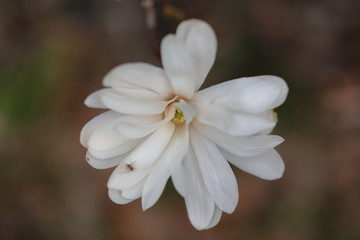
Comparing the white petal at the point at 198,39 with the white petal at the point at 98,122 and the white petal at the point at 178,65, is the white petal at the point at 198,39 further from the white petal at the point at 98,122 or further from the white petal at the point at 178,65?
the white petal at the point at 98,122

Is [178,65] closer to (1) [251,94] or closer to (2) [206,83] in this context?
(1) [251,94]

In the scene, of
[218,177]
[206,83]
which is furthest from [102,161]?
[206,83]

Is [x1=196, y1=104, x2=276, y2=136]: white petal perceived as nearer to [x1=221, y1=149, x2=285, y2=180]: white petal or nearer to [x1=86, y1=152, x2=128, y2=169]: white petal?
[x1=221, y1=149, x2=285, y2=180]: white petal

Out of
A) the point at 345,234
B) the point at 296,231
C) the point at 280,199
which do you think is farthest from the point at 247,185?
the point at 345,234

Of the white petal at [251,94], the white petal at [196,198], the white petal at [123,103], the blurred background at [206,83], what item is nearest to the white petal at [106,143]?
the white petal at [123,103]

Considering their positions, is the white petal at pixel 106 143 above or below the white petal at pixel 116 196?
above

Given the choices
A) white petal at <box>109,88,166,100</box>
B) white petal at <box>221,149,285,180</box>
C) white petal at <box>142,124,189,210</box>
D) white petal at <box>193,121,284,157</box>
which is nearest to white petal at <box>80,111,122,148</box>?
white petal at <box>109,88,166,100</box>

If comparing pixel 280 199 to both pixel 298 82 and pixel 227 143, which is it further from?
pixel 227 143
